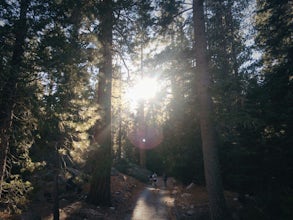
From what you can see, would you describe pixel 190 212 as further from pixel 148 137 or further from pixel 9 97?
pixel 148 137

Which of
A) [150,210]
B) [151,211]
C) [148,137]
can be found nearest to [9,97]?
[151,211]

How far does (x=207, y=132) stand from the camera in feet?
27.1

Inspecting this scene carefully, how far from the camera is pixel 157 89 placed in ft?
40.3

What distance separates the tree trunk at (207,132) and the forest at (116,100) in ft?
0.12

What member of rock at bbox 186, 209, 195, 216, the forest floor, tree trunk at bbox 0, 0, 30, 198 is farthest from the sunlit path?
tree trunk at bbox 0, 0, 30, 198

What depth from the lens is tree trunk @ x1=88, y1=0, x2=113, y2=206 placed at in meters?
10.8

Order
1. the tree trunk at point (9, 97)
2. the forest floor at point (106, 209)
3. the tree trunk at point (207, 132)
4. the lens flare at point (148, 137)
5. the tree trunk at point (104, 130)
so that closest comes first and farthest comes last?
the tree trunk at point (9, 97) < the tree trunk at point (207, 132) < the forest floor at point (106, 209) < the tree trunk at point (104, 130) < the lens flare at point (148, 137)

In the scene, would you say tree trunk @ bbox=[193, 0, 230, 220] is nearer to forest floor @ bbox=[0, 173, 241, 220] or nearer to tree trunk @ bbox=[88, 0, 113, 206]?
forest floor @ bbox=[0, 173, 241, 220]

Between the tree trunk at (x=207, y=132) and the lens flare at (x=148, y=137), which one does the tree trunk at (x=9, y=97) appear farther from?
the lens flare at (x=148, y=137)

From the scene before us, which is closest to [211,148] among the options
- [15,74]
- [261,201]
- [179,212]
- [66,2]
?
[261,201]

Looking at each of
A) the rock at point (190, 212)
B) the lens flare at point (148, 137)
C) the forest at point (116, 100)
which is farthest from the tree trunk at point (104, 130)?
the lens flare at point (148, 137)

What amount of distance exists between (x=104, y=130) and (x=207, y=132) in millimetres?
5489

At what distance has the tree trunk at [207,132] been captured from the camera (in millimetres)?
7766

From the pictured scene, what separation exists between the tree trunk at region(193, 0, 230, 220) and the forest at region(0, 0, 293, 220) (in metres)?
0.04
